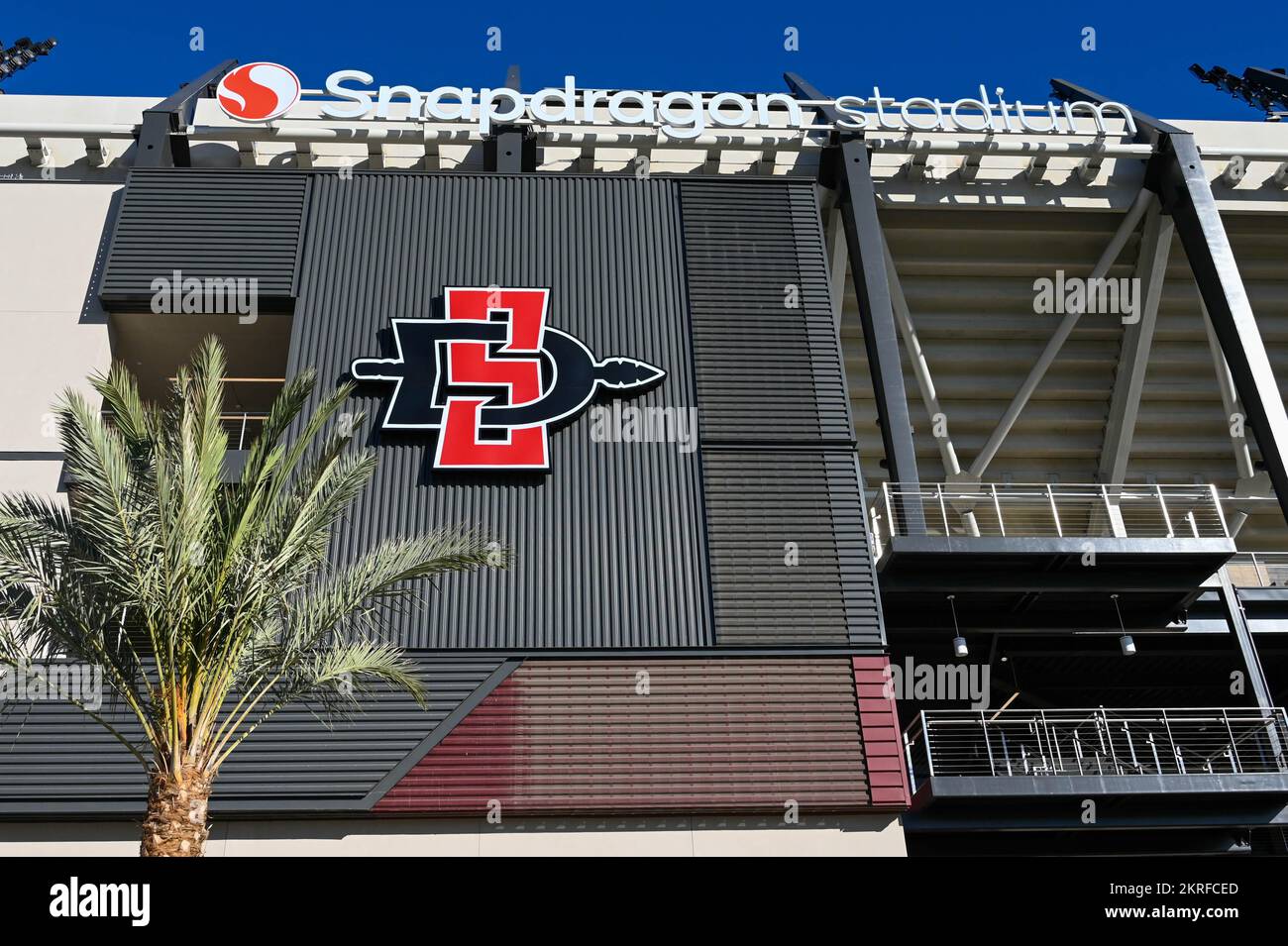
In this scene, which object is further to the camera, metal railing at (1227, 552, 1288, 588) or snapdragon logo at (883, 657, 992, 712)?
snapdragon logo at (883, 657, 992, 712)

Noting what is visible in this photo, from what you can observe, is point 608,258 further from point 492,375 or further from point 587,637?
point 587,637

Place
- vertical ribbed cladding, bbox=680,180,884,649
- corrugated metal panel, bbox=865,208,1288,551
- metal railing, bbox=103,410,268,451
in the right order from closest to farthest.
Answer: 1. vertical ribbed cladding, bbox=680,180,884,649
2. metal railing, bbox=103,410,268,451
3. corrugated metal panel, bbox=865,208,1288,551

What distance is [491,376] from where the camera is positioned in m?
19.0

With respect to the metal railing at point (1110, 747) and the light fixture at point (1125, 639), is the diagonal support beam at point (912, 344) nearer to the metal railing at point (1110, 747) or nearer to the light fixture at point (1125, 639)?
the light fixture at point (1125, 639)

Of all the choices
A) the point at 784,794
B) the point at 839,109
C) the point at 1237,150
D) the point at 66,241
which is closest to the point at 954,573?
the point at 784,794

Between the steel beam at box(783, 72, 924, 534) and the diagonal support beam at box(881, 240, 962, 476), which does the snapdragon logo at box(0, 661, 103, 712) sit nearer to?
the steel beam at box(783, 72, 924, 534)

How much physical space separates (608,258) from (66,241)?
34.8ft

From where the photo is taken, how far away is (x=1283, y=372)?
89.4ft

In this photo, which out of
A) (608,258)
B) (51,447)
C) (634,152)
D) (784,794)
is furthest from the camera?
(634,152)

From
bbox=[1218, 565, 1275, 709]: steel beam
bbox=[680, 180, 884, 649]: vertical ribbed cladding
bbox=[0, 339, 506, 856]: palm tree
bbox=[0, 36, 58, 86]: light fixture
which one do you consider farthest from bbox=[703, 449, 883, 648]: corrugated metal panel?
bbox=[0, 36, 58, 86]: light fixture

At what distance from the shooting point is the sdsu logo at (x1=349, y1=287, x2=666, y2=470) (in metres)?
18.3

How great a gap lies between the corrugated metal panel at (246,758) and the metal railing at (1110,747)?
819 cm

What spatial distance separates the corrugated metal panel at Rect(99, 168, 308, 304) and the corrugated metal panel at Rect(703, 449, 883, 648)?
931 centimetres

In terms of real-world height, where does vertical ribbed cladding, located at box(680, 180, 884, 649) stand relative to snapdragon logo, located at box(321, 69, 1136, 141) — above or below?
below
